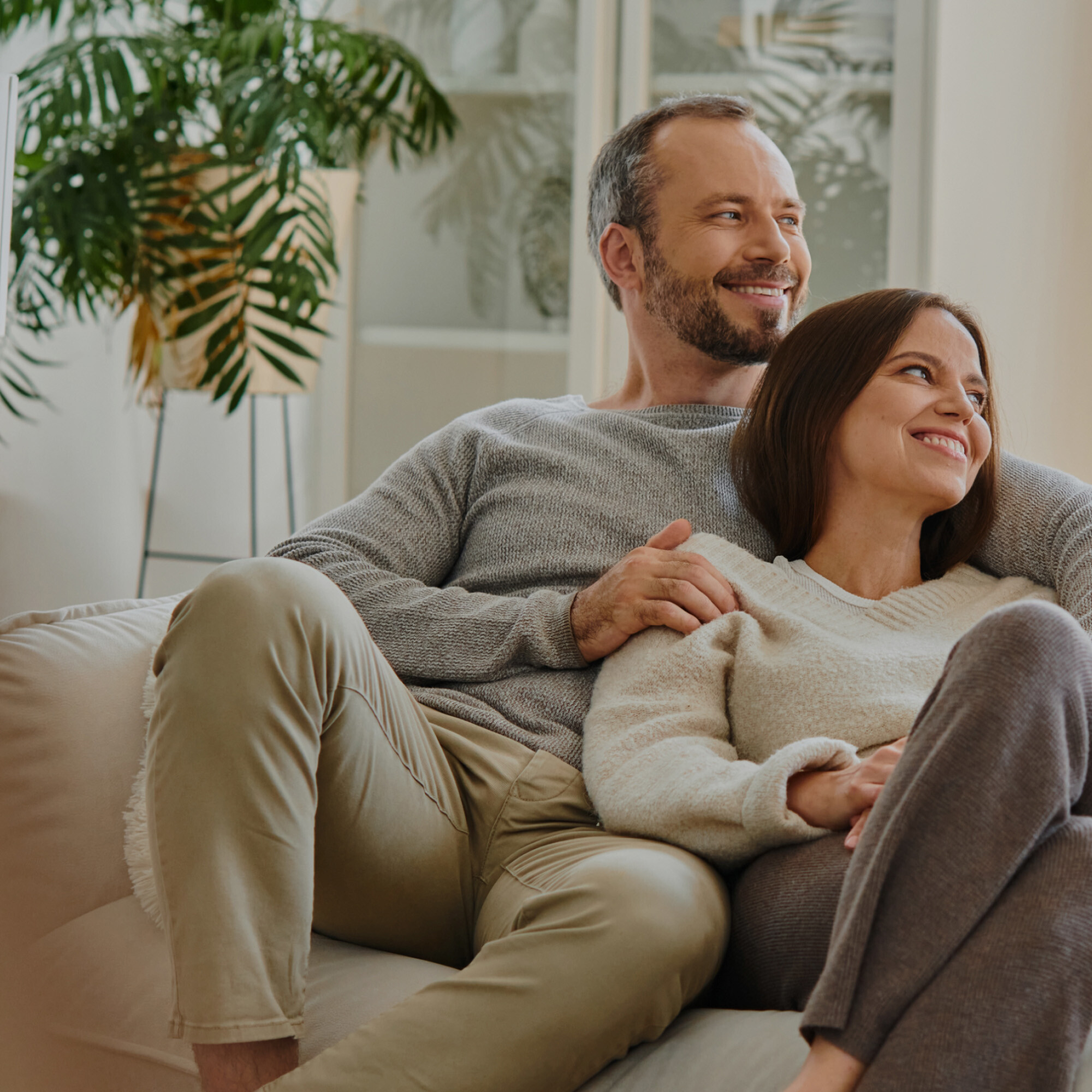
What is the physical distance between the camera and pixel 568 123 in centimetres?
258

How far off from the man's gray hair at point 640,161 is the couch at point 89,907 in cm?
86

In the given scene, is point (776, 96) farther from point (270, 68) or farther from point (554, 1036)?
point (554, 1036)

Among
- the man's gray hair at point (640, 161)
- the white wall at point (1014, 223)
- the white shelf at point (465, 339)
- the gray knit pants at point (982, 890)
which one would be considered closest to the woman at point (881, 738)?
the gray knit pants at point (982, 890)

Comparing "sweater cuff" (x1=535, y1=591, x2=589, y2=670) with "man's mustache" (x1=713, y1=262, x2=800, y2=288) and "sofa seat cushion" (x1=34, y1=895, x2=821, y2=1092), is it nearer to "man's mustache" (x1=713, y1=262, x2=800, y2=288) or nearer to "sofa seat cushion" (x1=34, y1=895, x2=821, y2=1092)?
"sofa seat cushion" (x1=34, y1=895, x2=821, y2=1092)

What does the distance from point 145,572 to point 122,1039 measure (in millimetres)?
1871

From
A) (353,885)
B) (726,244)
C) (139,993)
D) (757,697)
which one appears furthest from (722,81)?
(139,993)

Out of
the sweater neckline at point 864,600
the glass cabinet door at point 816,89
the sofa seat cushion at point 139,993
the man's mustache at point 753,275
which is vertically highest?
the glass cabinet door at point 816,89

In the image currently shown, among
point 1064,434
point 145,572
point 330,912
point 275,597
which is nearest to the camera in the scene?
point 275,597

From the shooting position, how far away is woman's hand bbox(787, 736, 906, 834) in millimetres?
1001

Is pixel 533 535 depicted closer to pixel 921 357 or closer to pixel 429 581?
pixel 429 581

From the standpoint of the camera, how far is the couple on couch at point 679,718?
820mm

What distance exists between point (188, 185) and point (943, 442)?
1.58 metres

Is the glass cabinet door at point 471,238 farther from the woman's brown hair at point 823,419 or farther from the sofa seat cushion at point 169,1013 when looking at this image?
the sofa seat cushion at point 169,1013

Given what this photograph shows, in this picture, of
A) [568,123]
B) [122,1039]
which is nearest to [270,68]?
[568,123]
